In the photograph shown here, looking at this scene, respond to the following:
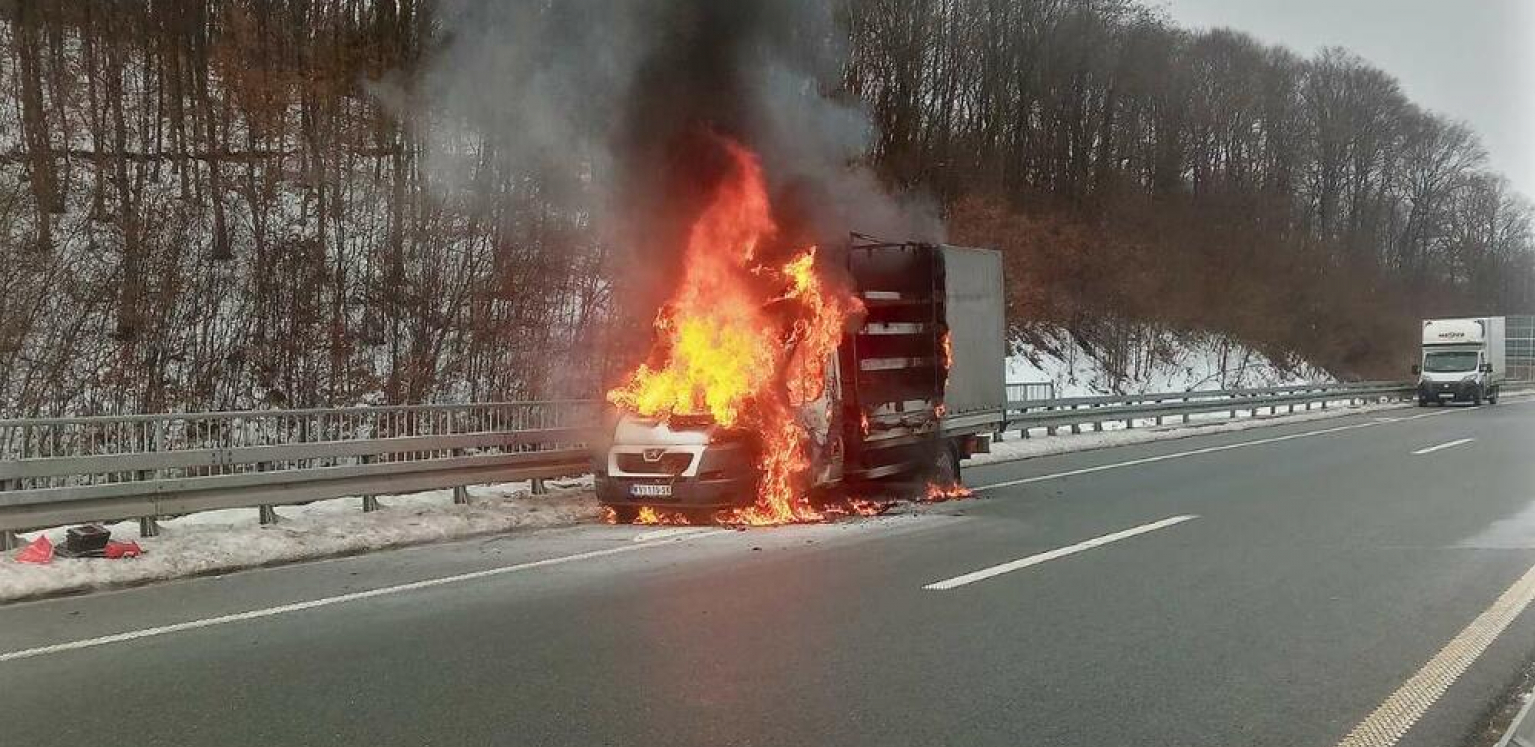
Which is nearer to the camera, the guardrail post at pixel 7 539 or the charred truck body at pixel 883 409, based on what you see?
the guardrail post at pixel 7 539

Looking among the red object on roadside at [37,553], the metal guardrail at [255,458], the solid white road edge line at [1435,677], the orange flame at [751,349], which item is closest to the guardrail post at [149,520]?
the metal guardrail at [255,458]

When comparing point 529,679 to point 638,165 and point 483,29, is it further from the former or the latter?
point 483,29

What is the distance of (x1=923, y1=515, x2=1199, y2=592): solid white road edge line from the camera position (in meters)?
7.77

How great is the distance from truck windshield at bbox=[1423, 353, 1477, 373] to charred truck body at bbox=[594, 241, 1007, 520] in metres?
31.2

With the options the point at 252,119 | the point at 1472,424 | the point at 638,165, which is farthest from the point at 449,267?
the point at 1472,424

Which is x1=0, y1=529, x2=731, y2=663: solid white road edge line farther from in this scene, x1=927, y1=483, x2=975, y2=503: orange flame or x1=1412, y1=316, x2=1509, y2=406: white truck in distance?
x1=1412, y1=316, x2=1509, y2=406: white truck in distance

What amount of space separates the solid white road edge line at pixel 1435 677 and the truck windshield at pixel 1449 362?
36.1 m

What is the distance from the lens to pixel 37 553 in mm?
8125

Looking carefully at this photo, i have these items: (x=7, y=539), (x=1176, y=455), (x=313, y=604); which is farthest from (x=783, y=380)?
(x=1176, y=455)

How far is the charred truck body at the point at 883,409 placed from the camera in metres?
10.5

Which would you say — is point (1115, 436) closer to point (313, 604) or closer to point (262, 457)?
point (262, 457)

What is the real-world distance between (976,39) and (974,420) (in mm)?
28917

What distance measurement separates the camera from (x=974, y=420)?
547 inches

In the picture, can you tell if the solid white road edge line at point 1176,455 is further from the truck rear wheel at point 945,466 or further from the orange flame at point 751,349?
the orange flame at point 751,349
